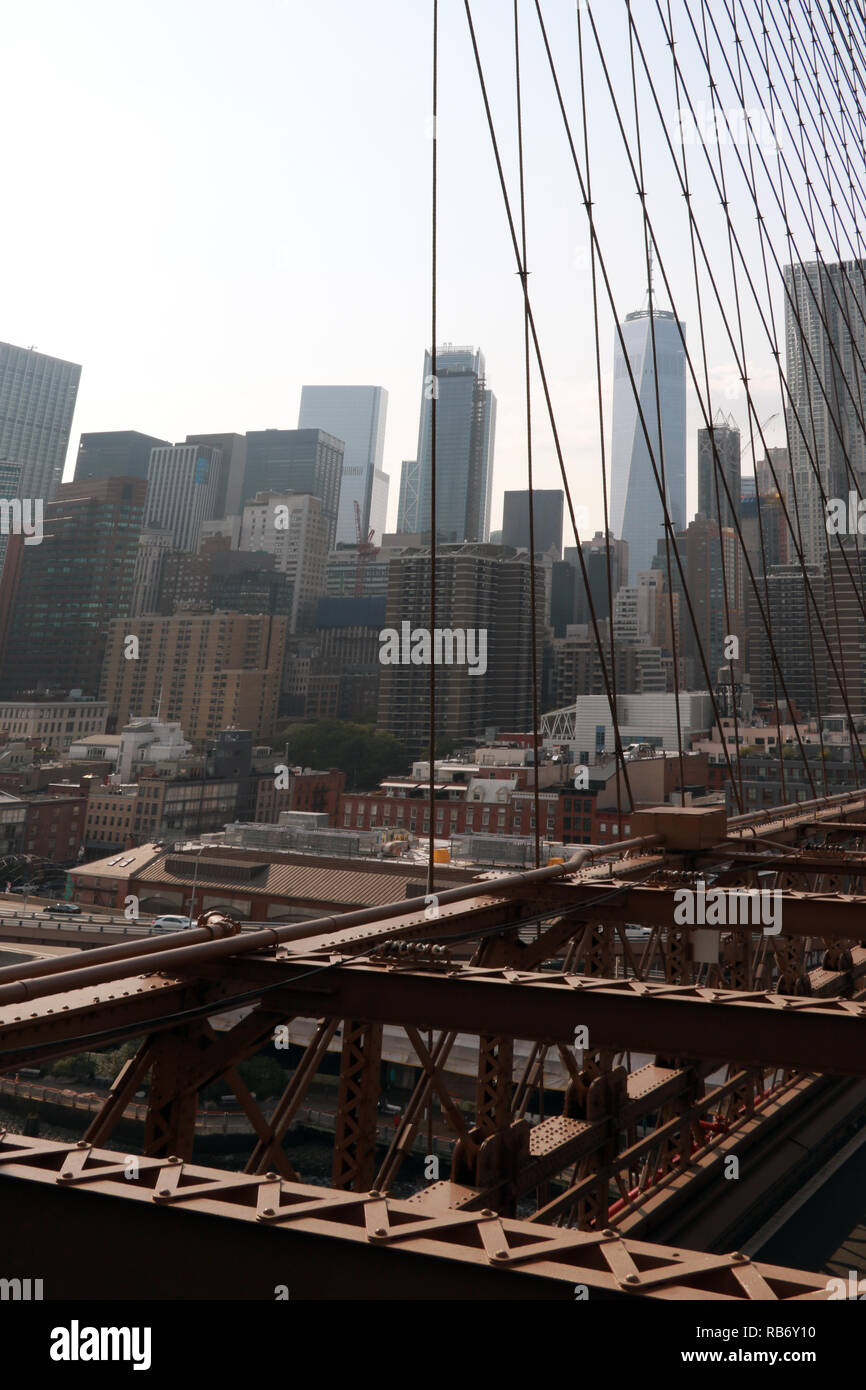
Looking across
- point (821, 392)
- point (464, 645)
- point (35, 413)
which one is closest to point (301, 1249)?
point (821, 392)

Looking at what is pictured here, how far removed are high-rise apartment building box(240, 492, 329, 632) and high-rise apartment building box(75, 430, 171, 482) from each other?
40.5 meters

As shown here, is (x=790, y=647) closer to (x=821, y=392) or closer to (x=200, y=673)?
(x=821, y=392)

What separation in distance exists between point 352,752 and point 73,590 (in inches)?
1963

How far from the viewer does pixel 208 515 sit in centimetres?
19112

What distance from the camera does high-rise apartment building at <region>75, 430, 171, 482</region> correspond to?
→ 18575 centimetres

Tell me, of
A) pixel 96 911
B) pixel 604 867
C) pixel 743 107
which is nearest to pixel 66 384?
pixel 96 911

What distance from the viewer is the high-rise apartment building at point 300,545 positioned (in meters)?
149

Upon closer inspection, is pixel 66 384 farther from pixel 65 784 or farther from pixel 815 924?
pixel 815 924

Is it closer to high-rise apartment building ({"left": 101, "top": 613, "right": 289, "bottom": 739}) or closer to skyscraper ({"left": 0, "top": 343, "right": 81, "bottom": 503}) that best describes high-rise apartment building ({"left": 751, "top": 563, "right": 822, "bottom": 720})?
high-rise apartment building ({"left": 101, "top": 613, "right": 289, "bottom": 739})

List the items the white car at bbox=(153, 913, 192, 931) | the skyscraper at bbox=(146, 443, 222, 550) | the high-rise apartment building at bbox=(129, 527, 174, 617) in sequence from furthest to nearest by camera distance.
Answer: the skyscraper at bbox=(146, 443, 222, 550) < the high-rise apartment building at bbox=(129, 527, 174, 617) < the white car at bbox=(153, 913, 192, 931)

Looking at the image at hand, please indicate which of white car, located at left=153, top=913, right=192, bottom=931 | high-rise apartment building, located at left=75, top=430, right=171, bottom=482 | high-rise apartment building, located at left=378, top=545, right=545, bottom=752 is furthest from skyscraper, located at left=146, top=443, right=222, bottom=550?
white car, located at left=153, top=913, right=192, bottom=931

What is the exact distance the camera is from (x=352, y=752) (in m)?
87.3

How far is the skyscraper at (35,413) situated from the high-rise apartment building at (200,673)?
240 ft
